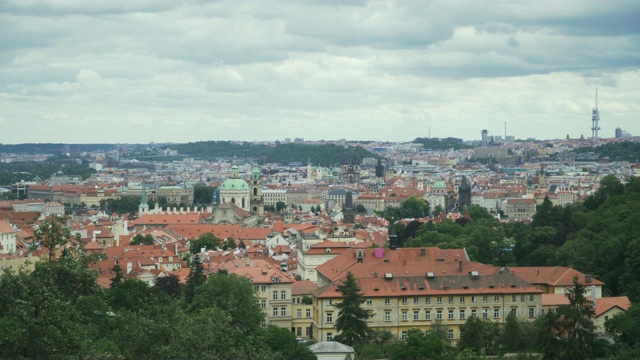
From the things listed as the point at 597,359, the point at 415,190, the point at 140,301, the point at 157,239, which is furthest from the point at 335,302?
the point at 415,190

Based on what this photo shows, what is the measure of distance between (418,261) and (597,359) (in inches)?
644

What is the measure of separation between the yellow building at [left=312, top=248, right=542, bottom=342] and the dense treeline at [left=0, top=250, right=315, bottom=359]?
3.97 m

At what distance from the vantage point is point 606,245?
61.0m

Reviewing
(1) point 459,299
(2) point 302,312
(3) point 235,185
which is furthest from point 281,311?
(3) point 235,185

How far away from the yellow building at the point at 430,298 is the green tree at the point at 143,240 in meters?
38.0

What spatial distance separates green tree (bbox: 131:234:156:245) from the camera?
295ft

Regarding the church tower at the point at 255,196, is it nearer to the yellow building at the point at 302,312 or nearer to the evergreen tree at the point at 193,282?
the evergreen tree at the point at 193,282

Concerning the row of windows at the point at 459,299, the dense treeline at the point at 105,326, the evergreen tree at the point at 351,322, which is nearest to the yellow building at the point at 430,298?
the row of windows at the point at 459,299

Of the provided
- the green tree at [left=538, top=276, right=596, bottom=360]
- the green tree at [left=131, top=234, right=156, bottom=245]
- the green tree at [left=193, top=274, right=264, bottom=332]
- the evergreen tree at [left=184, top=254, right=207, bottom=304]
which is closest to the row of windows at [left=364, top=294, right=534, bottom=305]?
the green tree at [left=193, top=274, right=264, bottom=332]

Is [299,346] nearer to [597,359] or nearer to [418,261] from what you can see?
[597,359]

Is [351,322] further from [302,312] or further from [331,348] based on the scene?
[302,312]

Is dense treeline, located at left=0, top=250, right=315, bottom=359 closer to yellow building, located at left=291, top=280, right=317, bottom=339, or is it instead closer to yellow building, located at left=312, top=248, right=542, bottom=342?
yellow building, located at left=312, top=248, right=542, bottom=342

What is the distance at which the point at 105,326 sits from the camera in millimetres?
44344

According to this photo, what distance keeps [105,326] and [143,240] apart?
153ft
